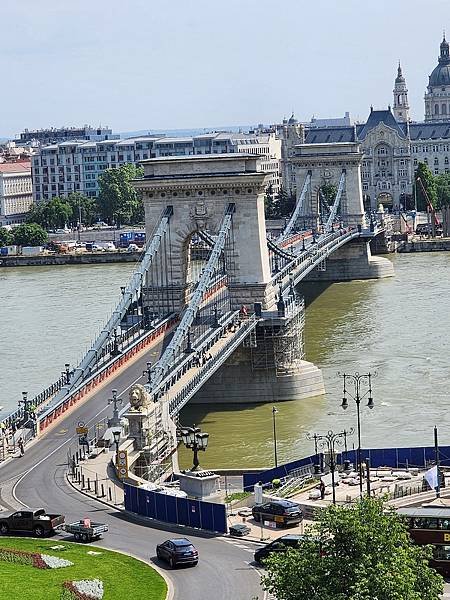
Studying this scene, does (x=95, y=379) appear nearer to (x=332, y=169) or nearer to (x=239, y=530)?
(x=239, y=530)

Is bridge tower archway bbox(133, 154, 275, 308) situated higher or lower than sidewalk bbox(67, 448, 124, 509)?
higher

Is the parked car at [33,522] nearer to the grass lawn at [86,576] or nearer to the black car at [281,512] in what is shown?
the grass lawn at [86,576]

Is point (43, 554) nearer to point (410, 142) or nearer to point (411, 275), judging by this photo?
point (411, 275)

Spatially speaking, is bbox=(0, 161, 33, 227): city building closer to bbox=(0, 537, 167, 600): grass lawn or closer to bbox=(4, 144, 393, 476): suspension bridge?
bbox=(4, 144, 393, 476): suspension bridge

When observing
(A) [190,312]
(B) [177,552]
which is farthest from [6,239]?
(B) [177,552]

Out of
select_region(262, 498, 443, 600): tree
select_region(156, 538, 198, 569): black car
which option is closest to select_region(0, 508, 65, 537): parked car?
select_region(156, 538, 198, 569): black car

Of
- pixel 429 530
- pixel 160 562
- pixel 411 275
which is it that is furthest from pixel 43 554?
pixel 411 275
